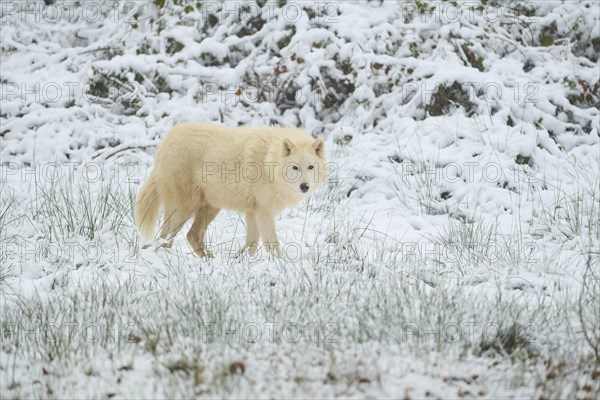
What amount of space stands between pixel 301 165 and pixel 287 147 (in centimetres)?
25

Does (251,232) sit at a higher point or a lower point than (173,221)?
lower

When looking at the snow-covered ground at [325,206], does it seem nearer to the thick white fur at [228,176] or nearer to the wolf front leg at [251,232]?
the wolf front leg at [251,232]

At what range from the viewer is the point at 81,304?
14.2 ft

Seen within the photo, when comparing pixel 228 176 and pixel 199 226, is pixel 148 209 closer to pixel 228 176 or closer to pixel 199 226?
pixel 199 226

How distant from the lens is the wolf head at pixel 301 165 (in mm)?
5746

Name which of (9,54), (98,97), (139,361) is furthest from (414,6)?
(139,361)

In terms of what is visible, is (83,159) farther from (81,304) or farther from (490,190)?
(490,190)

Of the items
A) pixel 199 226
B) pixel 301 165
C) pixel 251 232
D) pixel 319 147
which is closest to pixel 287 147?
pixel 301 165

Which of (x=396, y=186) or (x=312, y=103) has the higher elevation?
(x=312, y=103)

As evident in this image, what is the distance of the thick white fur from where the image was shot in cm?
594

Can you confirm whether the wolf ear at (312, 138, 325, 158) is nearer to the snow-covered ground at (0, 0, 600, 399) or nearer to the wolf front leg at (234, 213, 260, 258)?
the snow-covered ground at (0, 0, 600, 399)

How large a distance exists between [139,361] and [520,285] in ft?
9.59

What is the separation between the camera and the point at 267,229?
6023mm

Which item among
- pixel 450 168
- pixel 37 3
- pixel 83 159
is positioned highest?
pixel 37 3
